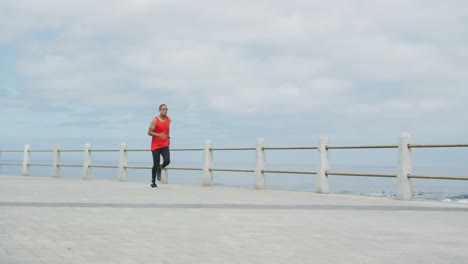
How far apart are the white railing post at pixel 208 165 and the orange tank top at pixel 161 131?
9.30 ft

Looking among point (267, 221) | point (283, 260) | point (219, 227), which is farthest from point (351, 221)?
point (283, 260)

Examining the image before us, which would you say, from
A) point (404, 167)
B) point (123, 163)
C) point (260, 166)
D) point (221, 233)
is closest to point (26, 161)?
point (123, 163)

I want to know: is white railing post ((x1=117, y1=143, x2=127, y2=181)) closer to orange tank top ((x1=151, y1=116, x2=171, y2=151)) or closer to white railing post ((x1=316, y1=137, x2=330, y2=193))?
orange tank top ((x1=151, y1=116, x2=171, y2=151))

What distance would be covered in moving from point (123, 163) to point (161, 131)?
7.09 m

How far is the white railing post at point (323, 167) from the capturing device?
15.3 metres

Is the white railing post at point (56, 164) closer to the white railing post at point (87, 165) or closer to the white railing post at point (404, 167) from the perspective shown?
the white railing post at point (87, 165)

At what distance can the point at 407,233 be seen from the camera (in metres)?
7.45

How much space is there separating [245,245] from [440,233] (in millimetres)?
2675

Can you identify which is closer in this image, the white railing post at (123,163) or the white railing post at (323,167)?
the white railing post at (323,167)

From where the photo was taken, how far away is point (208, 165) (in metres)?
19.0

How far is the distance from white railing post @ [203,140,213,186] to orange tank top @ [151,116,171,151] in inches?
112

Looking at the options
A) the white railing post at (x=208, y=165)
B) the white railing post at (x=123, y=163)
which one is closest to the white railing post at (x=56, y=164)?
the white railing post at (x=123, y=163)

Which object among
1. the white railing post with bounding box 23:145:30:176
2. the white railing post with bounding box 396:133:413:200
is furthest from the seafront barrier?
the white railing post with bounding box 23:145:30:176

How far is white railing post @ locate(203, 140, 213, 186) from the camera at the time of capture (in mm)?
18891
